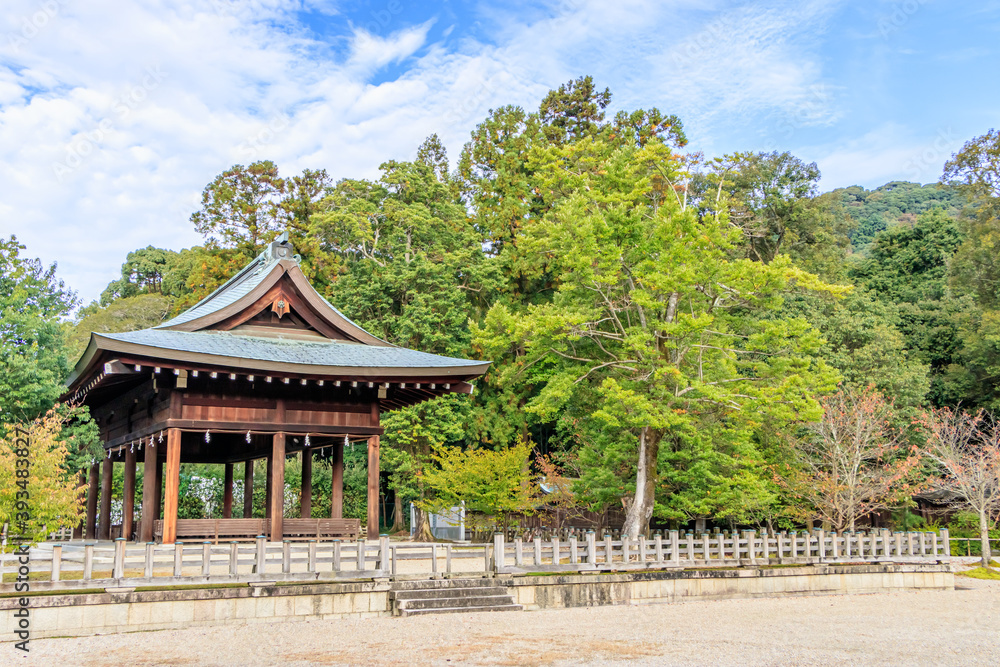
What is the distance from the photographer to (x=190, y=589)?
13.0 meters

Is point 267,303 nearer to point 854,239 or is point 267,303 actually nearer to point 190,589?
point 190,589

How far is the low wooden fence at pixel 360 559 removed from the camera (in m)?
12.7

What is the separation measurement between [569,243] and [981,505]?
1671 cm

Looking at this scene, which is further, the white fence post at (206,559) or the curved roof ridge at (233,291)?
the curved roof ridge at (233,291)

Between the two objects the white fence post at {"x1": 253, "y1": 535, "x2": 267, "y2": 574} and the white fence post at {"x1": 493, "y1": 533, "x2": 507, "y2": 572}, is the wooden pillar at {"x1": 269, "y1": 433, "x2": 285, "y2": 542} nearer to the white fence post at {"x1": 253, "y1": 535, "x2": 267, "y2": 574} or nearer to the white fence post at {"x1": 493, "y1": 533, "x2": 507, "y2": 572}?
the white fence post at {"x1": 253, "y1": 535, "x2": 267, "y2": 574}

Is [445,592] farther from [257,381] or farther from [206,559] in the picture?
[257,381]

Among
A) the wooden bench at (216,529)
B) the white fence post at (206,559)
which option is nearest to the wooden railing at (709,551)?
the wooden bench at (216,529)

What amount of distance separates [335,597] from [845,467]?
1788 centimetres

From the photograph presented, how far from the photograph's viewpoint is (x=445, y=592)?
15.1 meters

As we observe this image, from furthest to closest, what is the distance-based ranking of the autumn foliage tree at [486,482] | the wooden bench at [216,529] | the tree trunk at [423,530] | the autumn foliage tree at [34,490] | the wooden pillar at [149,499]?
the tree trunk at [423,530], the autumn foliage tree at [486,482], the wooden pillar at [149,499], the wooden bench at [216,529], the autumn foliage tree at [34,490]

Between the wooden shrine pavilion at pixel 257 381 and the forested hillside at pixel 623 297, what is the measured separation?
282 cm

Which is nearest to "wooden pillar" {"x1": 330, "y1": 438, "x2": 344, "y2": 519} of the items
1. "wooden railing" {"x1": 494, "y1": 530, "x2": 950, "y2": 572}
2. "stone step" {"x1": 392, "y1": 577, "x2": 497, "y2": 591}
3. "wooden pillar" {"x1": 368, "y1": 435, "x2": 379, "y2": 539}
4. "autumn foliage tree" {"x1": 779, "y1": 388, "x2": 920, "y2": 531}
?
"wooden pillar" {"x1": 368, "y1": 435, "x2": 379, "y2": 539}

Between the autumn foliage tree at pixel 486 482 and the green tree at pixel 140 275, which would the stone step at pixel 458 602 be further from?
the green tree at pixel 140 275

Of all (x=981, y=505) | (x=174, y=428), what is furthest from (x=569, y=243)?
(x=981, y=505)
